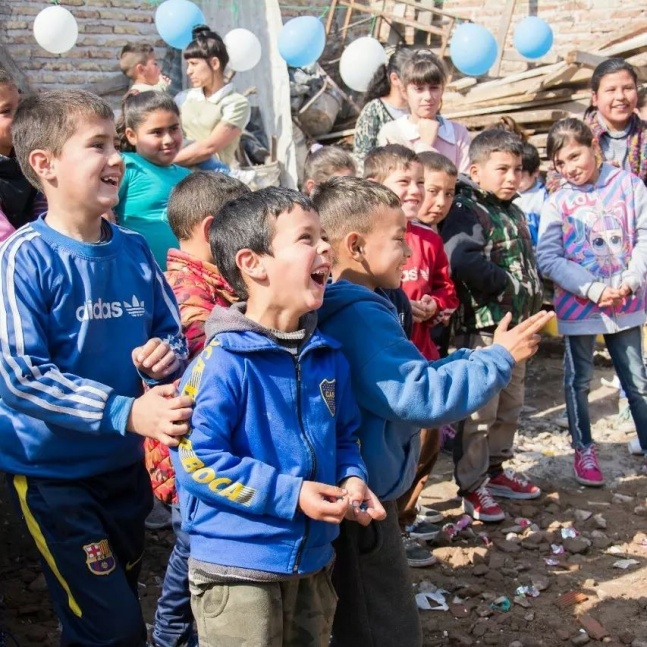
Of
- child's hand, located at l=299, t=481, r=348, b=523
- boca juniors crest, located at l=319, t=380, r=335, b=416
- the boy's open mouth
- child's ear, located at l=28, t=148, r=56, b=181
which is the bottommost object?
child's hand, located at l=299, t=481, r=348, b=523

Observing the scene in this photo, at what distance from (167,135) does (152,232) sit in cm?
49

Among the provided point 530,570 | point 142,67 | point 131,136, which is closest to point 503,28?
point 142,67

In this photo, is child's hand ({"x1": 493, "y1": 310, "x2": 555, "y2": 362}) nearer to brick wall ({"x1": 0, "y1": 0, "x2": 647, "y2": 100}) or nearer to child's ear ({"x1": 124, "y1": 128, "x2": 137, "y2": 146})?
child's ear ({"x1": 124, "y1": 128, "x2": 137, "y2": 146})

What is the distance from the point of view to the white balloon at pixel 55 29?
842 cm

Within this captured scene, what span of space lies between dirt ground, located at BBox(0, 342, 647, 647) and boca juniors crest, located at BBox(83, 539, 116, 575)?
1.06 metres

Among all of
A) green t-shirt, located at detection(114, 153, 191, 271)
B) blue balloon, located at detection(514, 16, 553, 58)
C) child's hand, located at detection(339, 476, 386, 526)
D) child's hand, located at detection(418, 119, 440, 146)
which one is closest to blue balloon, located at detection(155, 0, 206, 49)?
blue balloon, located at detection(514, 16, 553, 58)

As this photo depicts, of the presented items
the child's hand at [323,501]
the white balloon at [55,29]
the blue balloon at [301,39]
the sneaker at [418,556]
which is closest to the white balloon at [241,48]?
the blue balloon at [301,39]

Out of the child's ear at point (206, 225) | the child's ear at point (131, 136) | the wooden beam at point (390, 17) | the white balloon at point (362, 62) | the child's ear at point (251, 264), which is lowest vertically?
the child's ear at point (251, 264)

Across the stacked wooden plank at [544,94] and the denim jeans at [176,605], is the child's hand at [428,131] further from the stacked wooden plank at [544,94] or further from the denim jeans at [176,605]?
the stacked wooden plank at [544,94]

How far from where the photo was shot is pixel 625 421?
6.09 metres

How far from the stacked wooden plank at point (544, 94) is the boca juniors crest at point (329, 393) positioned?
6964 millimetres

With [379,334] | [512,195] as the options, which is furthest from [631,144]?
[379,334]

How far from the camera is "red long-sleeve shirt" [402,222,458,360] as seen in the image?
4238 millimetres

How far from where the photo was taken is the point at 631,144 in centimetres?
600
